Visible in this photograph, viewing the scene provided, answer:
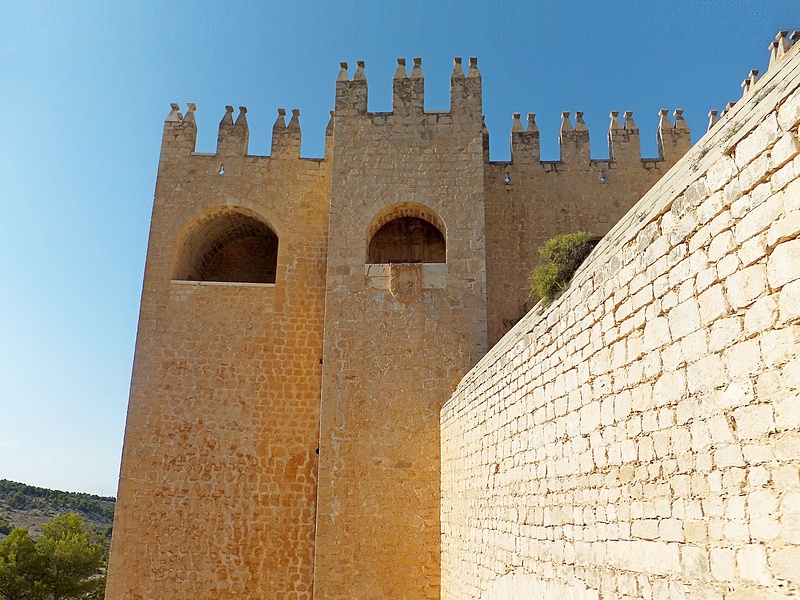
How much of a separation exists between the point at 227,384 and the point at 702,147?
9124 mm

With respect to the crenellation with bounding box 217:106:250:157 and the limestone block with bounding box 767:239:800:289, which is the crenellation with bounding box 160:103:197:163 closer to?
the crenellation with bounding box 217:106:250:157

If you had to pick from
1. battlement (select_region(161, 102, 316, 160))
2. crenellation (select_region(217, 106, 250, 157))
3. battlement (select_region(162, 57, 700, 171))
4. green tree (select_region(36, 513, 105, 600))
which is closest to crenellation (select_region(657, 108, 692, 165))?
battlement (select_region(162, 57, 700, 171))

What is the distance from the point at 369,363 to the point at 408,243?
3.24 meters

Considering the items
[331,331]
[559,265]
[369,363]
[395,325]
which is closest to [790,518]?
[559,265]

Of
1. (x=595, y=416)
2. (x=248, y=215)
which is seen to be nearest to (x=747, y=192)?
(x=595, y=416)

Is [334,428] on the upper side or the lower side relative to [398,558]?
upper

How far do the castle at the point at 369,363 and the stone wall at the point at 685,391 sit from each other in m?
0.06

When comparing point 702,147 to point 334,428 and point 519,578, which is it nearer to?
point 519,578

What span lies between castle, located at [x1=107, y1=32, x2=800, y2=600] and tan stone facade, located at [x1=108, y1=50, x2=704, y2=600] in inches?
1.3

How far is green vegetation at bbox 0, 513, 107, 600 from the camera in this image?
1556 centimetres

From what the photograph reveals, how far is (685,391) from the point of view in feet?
9.65

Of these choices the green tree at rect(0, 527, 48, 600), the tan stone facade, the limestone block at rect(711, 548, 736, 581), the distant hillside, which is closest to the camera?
the limestone block at rect(711, 548, 736, 581)

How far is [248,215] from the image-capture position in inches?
478

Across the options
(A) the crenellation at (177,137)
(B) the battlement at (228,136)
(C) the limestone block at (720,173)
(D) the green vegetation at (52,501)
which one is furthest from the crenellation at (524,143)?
(D) the green vegetation at (52,501)
